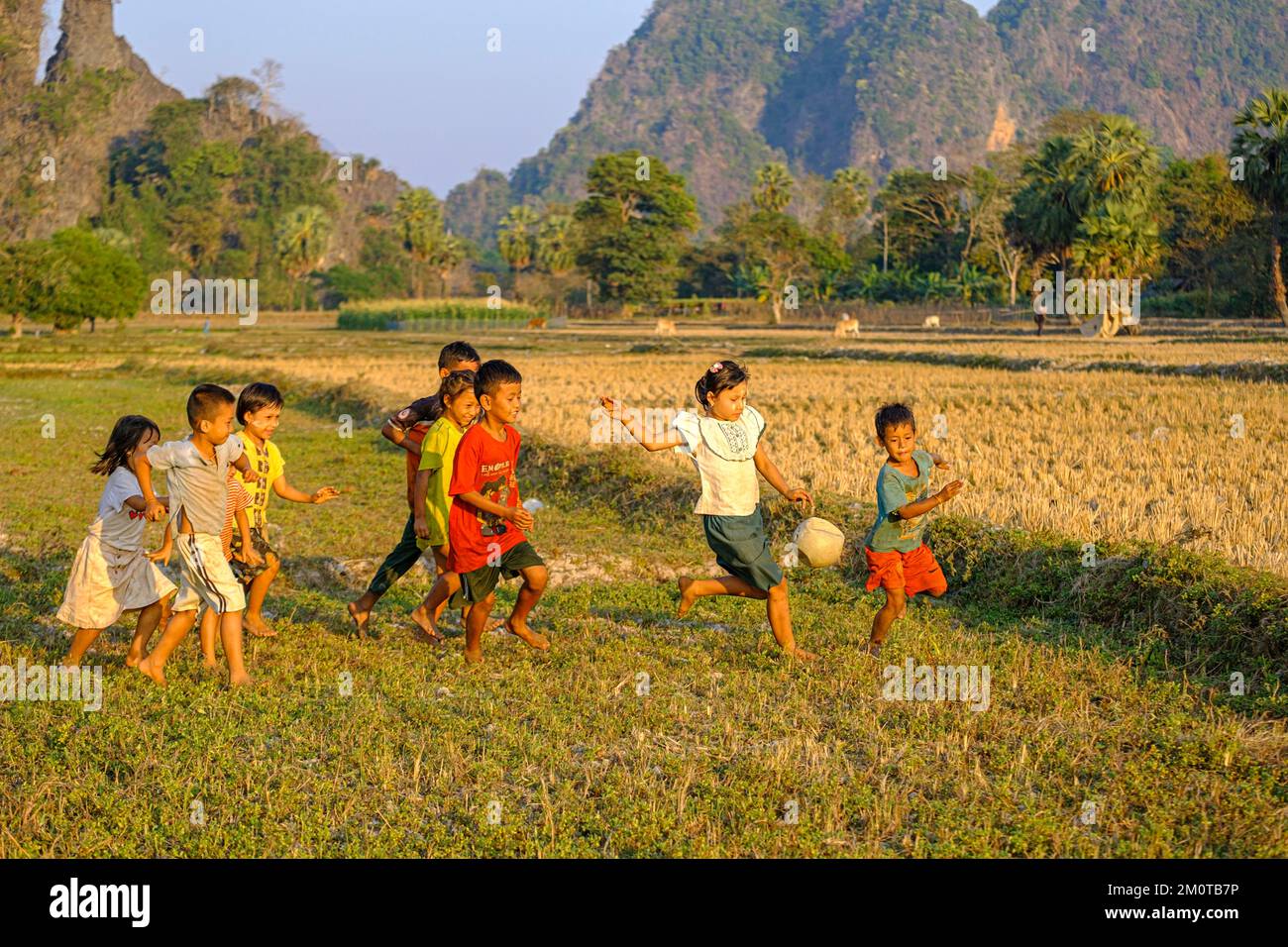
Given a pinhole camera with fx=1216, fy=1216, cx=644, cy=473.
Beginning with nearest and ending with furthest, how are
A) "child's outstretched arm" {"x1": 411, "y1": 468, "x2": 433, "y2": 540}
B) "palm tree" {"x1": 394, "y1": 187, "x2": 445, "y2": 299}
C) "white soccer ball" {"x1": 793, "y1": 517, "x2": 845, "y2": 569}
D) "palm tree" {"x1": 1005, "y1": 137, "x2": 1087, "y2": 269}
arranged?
1. "child's outstretched arm" {"x1": 411, "y1": 468, "x2": 433, "y2": 540}
2. "white soccer ball" {"x1": 793, "y1": 517, "x2": 845, "y2": 569}
3. "palm tree" {"x1": 1005, "y1": 137, "x2": 1087, "y2": 269}
4. "palm tree" {"x1": 394, "y1": 187, "x2": 445, "y2": 299}

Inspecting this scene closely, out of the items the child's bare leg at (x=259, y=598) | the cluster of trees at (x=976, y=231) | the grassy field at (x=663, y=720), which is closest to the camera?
the grassy field at (x=663, y=720)

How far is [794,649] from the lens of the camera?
6719 mm

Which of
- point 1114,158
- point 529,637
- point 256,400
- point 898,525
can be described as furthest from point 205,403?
point 1114,158

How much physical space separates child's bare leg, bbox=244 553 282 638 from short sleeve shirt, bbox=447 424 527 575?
1.21 m

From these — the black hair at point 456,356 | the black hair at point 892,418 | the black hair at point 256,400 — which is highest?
the black hair at point 456,356

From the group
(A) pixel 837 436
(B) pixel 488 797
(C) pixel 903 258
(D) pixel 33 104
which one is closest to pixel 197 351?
(D) pixel 33 104

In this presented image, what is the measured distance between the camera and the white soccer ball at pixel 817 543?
7113mm

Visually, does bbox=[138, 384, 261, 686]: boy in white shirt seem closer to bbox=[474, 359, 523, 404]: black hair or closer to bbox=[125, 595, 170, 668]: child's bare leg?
bbox=[125, 595, 170, 668]: child's bare leg

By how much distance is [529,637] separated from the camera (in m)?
7.01

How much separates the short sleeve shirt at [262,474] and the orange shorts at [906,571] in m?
3.48

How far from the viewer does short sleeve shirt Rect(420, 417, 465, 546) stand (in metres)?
6.90

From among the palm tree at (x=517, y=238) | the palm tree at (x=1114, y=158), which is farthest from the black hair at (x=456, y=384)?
the palm tree at (x=517, y=238)

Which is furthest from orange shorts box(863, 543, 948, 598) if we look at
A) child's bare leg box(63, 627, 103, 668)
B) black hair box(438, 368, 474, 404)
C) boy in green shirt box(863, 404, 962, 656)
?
child's bare leg box(63, 627, 103, 668)

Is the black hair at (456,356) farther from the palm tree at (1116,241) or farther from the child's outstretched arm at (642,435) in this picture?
the palm tree at (1116,241)
